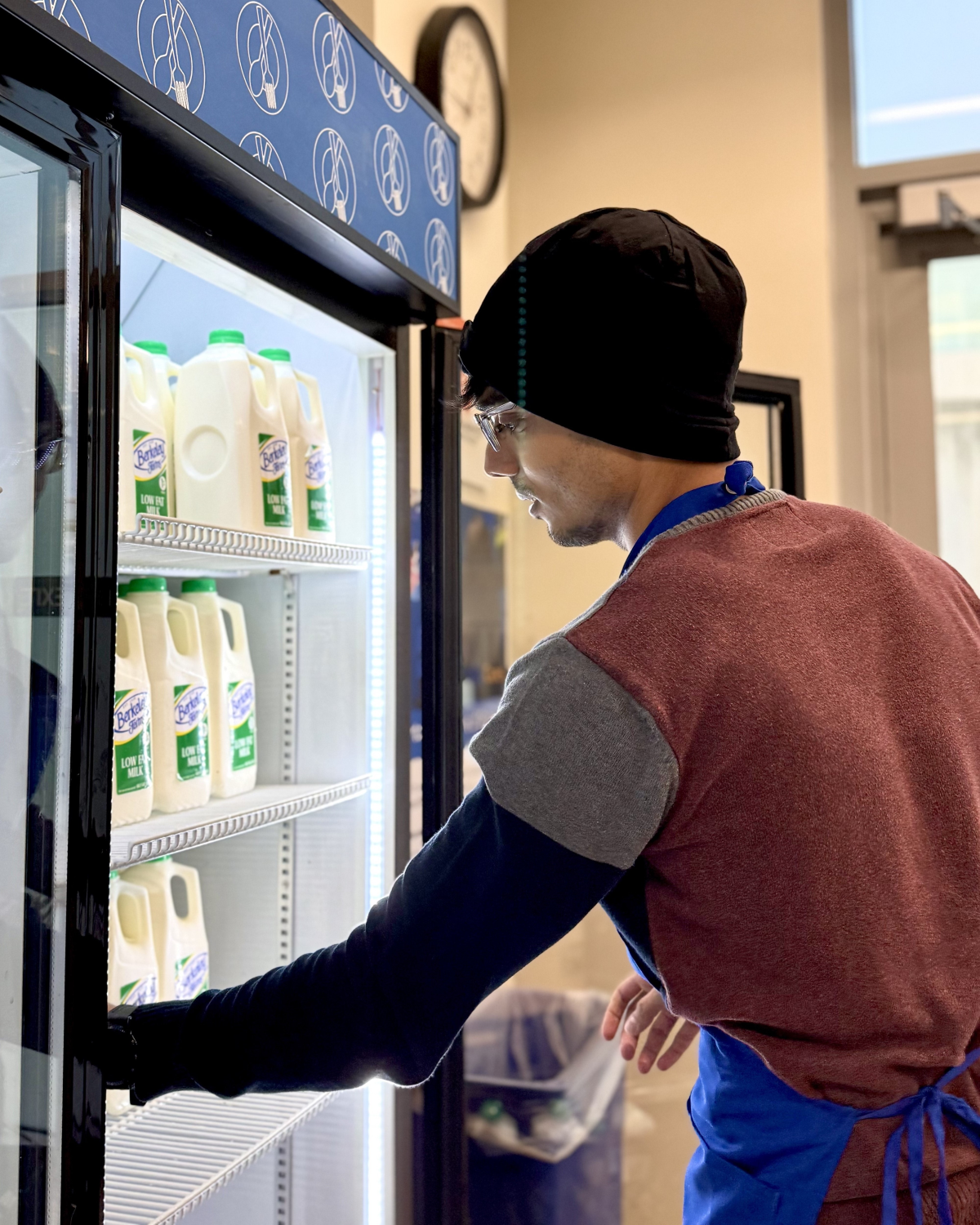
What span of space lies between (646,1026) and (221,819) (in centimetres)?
56

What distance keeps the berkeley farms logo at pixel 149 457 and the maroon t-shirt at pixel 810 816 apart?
74 cm

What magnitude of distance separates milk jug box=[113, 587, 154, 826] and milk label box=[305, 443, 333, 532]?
0.34 metres

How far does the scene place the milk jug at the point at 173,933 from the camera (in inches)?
58.3

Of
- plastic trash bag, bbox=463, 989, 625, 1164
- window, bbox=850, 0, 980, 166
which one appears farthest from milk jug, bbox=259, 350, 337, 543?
window, bbox=850, 0, 980, 166

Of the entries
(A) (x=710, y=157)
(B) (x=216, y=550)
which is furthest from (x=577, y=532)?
(A) (x=710, y=157)

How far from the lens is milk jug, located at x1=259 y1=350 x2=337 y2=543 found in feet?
5.18

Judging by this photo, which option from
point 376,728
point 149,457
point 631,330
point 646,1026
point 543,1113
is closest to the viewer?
point 631,330

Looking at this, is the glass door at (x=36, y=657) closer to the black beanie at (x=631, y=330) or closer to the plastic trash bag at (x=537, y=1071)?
the black beanie at (x=631, y=330)

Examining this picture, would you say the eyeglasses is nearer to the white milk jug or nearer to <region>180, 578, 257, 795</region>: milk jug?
<region>180, 578, 257, 795</region>: milk jug

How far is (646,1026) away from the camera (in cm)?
127

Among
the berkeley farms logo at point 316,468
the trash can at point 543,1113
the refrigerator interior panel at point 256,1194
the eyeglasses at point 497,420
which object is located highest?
the berkeley farms logo at point 316,468

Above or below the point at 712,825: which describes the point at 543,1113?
below

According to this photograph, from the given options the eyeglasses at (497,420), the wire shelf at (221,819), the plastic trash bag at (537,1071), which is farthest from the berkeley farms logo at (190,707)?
the plastic trash bag at (537,1071)

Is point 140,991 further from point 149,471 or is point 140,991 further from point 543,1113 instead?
point 543,1113
